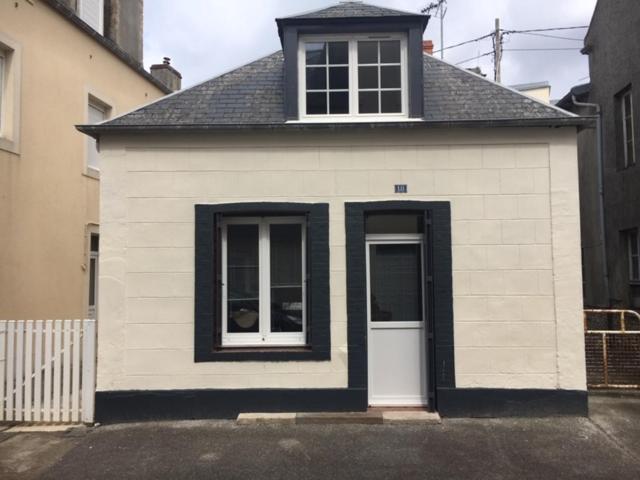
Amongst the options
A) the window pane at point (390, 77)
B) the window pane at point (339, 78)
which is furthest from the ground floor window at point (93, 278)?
the window pane at point (390, 77)

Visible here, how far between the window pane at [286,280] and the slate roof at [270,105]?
→ 1.46m

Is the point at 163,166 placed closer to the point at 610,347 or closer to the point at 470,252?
the point at 470,252

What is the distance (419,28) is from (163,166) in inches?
147

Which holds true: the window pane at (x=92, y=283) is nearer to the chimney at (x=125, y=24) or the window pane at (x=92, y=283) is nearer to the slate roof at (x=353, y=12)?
the chimney at (x=125, y=24)

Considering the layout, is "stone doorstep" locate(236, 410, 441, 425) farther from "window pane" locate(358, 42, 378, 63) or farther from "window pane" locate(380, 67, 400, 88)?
"window pane" locate(358, 42, 378, 63)

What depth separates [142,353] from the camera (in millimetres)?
6801

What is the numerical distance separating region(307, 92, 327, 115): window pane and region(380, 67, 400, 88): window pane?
0.79 m

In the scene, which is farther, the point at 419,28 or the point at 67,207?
the point at 67,207

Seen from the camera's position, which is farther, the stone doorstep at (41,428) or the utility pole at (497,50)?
the utility pole at (497,50)

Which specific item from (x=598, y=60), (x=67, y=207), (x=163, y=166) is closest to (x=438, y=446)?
(x=163, y=166)

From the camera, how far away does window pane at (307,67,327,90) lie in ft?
23.9

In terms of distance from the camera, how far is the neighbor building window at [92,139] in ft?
38.4

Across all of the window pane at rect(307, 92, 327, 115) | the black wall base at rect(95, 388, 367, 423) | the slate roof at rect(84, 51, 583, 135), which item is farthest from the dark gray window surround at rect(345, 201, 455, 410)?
the window pane at rect(307, 92, 327, 115)

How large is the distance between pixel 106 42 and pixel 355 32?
725 centimetres
